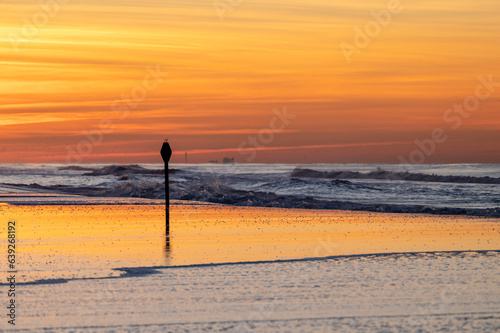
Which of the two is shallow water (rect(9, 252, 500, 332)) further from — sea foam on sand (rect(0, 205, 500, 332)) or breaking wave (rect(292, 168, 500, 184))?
breaking wave (rect(292, 168, 500, 184))

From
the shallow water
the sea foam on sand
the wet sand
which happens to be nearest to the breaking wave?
the wet sand

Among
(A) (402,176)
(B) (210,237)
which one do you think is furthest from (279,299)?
(A) (402,176)

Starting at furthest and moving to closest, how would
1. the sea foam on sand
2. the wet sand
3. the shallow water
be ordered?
the wet sand < the sea foam on sand < the shallow water

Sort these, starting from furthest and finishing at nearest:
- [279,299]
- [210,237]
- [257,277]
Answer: [210,237] < [257,277] < [279,299]

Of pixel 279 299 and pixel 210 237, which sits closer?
pixel 279 299

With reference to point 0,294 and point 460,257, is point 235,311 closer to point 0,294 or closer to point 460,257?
point 0,294

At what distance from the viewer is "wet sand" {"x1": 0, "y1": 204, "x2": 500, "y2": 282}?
12242 millimetres

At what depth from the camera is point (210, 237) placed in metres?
15.9

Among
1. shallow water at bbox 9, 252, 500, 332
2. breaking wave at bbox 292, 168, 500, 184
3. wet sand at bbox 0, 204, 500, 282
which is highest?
breaking wave at bbox 292, 168, 500, 184

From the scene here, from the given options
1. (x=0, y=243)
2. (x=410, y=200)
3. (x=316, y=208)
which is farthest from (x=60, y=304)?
(x=410, y=200)

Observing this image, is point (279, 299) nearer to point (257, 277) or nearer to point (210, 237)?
point (257, 277)

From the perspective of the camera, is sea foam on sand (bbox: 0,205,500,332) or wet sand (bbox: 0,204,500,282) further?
wet sand (bbox: 0,204,500,282)

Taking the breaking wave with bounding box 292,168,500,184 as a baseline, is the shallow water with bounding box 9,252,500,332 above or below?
below

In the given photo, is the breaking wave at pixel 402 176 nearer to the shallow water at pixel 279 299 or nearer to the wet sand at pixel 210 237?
the wet sand at pixel 210 237
